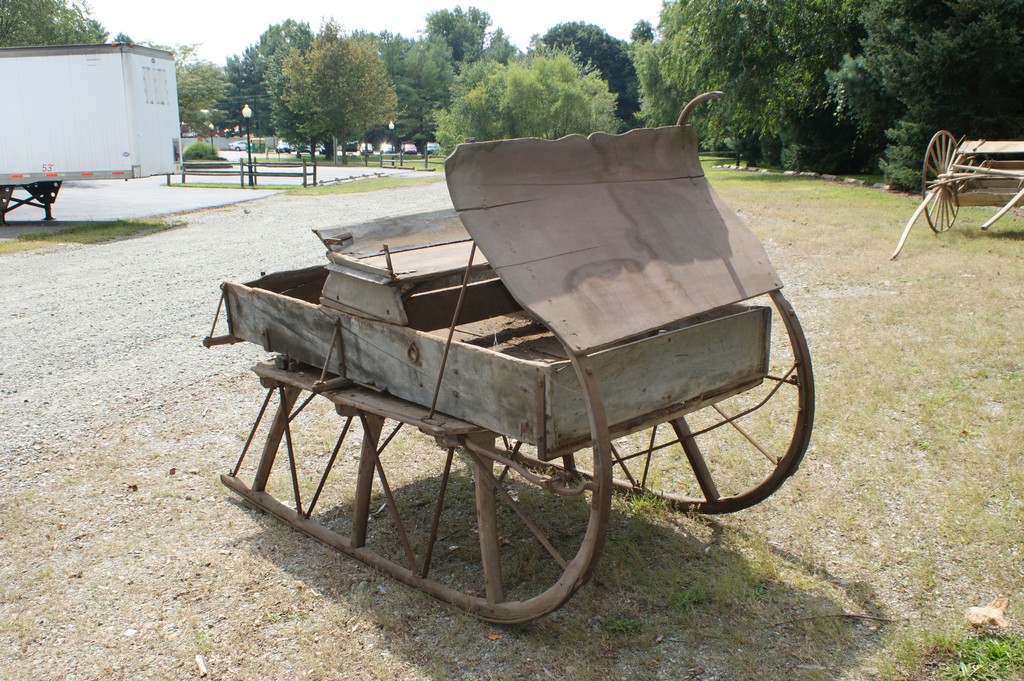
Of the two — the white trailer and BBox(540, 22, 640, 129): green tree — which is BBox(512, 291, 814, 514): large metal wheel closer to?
the white trailer

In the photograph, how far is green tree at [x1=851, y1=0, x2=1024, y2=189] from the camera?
17.3 metres

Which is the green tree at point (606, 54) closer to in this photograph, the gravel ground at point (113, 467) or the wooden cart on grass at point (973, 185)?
the wooden cart on grass at point (973, 185)

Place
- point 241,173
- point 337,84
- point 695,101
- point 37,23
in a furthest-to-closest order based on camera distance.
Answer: point 337,84
point 37,23
point 241,173
point 695,101

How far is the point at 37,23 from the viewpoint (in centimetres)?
3344

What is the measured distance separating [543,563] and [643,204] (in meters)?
1.63

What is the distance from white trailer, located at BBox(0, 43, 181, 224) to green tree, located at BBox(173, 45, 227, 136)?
4749 cm

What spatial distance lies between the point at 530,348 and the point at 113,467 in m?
2.71

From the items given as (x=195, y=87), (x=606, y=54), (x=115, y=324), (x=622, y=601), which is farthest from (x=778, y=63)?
(x=606, y=54)

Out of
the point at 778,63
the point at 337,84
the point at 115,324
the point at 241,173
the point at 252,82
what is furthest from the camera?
the point at 252,82

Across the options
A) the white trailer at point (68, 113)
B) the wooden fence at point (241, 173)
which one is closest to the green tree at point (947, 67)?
the white trailer at point (68, 113)

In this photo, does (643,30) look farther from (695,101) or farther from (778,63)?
(695,101)

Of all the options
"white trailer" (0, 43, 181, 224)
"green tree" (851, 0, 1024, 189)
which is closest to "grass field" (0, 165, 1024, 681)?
"white trailer" (0, 43, 181, 224)

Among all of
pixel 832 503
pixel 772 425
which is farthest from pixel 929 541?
pixel 772 425

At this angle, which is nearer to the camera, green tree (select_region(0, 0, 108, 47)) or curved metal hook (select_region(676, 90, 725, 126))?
curved metal hook (select_region(676, 90, 725, 126))
